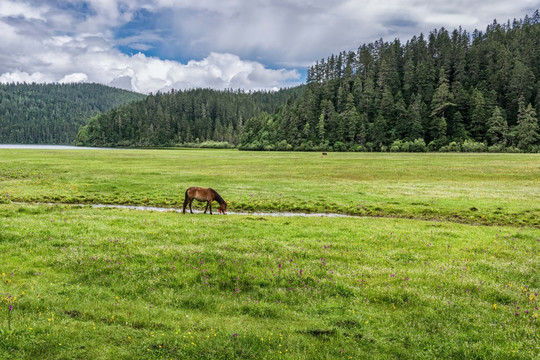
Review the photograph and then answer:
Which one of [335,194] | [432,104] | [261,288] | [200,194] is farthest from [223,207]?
[432,104]

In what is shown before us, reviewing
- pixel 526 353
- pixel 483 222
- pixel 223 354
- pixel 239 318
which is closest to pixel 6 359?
pixel 223 354

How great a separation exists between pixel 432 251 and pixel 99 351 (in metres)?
14.5

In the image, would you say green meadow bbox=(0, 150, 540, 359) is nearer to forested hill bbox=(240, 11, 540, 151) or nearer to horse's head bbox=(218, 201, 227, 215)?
horse's head bbox=(218, 201, 227, 215)

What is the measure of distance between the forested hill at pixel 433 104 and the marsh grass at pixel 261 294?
454ft

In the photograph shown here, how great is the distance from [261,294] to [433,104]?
173159 mm

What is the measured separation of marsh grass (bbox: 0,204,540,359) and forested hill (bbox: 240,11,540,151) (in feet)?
454

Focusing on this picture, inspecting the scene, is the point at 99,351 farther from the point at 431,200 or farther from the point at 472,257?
the point at 431,200

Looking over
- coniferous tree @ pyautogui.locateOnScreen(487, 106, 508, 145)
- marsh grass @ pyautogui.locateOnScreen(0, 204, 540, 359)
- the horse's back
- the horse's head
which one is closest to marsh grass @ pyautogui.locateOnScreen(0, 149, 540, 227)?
the horse's head

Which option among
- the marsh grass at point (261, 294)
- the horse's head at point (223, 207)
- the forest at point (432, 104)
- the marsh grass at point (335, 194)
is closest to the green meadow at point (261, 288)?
the marsh grass at point (261, 294)

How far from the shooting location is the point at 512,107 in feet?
490

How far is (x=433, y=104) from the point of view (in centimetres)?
Result: 15688

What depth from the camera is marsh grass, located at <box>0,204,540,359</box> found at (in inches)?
301

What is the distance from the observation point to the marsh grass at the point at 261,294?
765 centimetres

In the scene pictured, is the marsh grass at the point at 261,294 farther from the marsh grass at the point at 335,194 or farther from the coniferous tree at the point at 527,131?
the coniferous tree at the point at 527,131
